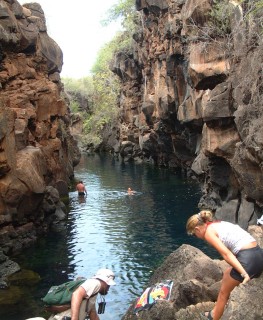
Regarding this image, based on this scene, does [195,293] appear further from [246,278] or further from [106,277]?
[246,278]

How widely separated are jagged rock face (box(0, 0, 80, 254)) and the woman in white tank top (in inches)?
588

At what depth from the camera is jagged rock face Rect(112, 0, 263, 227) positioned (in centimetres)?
1962

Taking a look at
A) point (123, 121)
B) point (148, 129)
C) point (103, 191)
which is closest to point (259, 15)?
point (103, 191)

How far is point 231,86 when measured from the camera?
23.0 metres

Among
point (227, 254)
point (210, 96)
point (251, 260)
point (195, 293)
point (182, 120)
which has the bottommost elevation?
point (195, 293)

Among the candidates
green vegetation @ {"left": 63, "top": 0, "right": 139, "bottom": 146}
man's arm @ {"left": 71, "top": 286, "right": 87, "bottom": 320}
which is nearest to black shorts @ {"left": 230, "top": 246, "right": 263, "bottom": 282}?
man's arm @ {"left": 71, "top": 286, "right": 87, "bottom": 320}

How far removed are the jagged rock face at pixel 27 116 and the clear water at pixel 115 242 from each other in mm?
2177

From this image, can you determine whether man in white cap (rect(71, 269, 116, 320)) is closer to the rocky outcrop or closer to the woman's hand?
the rocky outcrop

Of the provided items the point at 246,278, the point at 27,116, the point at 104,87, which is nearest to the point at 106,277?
the point at 246,278

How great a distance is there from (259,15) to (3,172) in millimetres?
13791

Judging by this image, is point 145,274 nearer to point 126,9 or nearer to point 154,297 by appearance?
point 154,297

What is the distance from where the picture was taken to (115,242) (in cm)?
2253

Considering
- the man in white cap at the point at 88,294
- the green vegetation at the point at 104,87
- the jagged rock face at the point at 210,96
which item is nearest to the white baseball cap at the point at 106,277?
the man in white cap at the point at 88,294

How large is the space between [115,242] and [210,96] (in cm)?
957
